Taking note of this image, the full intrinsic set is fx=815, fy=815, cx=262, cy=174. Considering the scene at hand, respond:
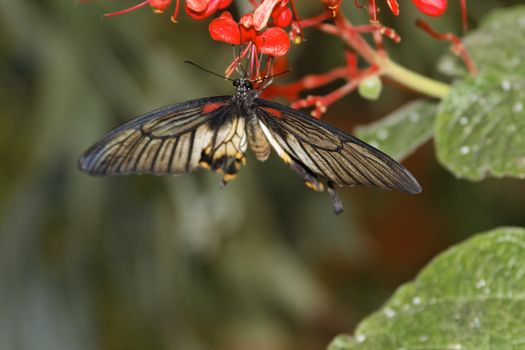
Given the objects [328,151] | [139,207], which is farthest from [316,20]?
[139,207]

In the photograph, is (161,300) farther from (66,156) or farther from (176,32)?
(176,32)

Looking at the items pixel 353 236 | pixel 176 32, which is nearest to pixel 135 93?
pixel 176 32

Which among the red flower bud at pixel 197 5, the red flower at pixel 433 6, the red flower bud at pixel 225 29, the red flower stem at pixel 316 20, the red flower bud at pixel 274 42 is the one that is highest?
the red flower stem at pixel 316 20

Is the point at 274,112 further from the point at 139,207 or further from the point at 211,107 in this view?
the point at 139,207

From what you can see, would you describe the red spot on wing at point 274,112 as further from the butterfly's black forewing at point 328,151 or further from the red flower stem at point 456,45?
the red flower stem at point 456,45

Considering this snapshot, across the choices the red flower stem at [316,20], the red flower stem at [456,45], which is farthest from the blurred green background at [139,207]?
the red flower stem at [316,20]
